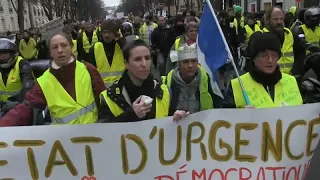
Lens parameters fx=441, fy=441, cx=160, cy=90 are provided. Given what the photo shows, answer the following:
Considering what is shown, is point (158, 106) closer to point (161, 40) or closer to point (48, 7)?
point (161, 40)

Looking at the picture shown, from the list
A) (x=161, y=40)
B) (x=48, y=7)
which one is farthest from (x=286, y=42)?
(x=48, y=7)

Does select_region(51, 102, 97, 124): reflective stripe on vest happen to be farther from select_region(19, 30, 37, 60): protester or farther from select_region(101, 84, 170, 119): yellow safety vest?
select_region(19, 30, 37, 60): protester

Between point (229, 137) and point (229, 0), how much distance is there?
4241 cm

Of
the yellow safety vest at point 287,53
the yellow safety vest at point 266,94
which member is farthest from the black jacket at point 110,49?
the yellow safety vest at point 266,94

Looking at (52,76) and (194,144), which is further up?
(52,76)

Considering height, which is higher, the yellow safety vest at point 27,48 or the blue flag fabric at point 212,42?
the blue flag fabric at point 212,42

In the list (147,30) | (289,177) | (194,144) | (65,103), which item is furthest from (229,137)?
(147,30)

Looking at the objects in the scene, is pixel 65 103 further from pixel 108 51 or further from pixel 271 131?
pixel 108 51

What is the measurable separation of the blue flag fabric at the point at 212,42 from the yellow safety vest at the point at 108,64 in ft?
7.62

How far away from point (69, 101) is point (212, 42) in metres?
1.14

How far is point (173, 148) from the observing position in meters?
2.95

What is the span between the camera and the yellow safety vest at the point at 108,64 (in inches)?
220

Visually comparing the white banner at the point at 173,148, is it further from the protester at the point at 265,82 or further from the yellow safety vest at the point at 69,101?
the yellow safety vest at the point at 69,101

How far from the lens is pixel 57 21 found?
15.9 metres
